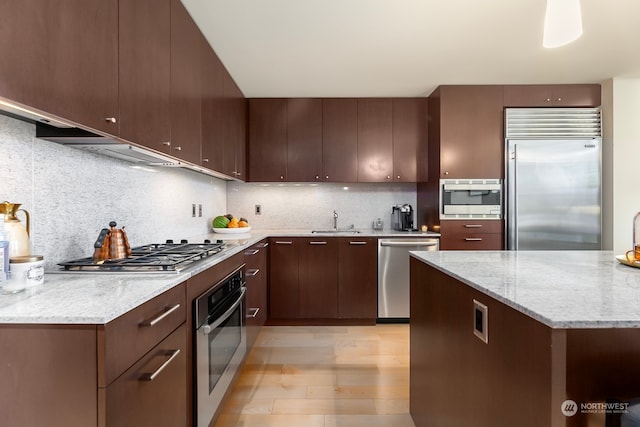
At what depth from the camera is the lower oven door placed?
156 centimetres

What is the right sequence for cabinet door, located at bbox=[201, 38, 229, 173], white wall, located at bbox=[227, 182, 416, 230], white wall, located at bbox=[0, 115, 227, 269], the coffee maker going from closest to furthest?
white wall, located at bbox=[0, 115, 227, 269] → cabinet door, located at bbox=[201, 38, 229, 173] → the coffee maker → white wall, located at bbox=[227, 182, 416, 230]

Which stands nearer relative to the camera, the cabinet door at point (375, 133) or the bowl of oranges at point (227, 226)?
the bowl of oranges at point (227, 226)

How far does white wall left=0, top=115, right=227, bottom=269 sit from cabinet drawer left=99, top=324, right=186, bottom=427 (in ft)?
2.34

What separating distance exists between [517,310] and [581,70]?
3269 mm

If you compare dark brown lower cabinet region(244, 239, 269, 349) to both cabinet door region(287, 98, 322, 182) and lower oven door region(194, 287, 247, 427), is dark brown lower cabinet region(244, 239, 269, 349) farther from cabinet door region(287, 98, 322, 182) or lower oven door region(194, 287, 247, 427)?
cabinet door region(287, 98, 322, 182)

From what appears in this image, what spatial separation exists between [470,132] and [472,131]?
0.02 m

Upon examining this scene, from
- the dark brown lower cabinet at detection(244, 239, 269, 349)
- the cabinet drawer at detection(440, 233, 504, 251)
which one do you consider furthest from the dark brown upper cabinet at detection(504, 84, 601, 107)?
the dark brown lower cabinet at detection(244, 239, 269, 349)

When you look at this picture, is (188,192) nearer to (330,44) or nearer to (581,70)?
(330,44)

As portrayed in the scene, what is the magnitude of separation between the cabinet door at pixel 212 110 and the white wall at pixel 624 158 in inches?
148

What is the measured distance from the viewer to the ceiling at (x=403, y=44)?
209 cm

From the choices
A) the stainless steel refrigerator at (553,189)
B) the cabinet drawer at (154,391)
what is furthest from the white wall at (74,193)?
the stainless steel refrigerator at (553,189)

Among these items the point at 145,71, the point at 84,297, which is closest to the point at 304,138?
the point at 145,71

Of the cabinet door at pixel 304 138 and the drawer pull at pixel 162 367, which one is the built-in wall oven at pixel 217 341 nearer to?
the drawer pull at pixel 162 367

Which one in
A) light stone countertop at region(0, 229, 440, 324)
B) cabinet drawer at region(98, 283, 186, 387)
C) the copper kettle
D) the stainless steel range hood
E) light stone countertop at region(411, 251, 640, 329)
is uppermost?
the stainless steel range hood
